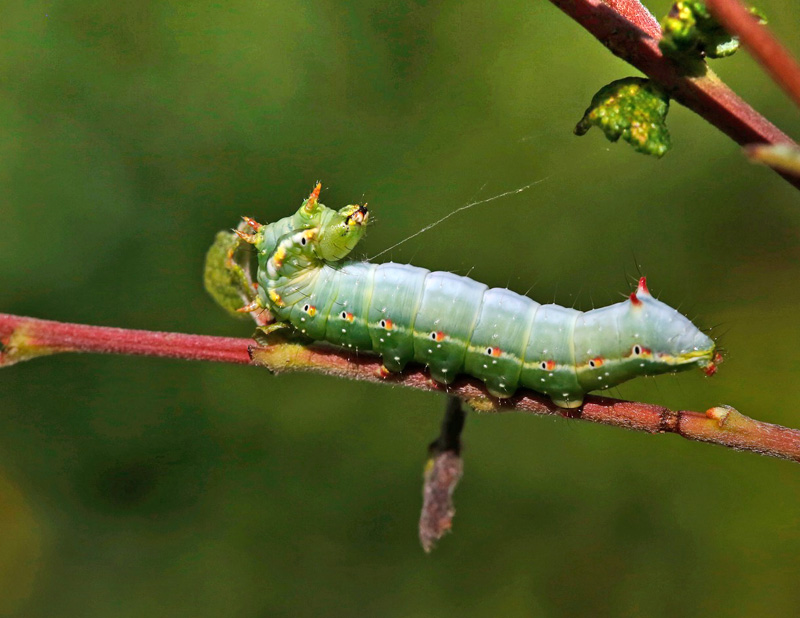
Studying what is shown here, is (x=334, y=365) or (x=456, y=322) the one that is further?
(x=456, y=322)

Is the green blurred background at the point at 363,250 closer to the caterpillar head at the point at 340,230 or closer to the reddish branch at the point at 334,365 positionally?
the caterpillar head at the point at 340,230

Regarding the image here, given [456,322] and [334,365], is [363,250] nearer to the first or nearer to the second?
[456,322]

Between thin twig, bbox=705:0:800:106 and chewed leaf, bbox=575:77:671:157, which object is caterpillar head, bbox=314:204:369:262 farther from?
thin twig, bbox=705:0:800:106

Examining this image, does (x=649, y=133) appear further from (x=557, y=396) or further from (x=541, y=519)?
(x=541, y=519)

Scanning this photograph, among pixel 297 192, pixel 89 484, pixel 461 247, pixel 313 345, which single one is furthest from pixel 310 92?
pixel 313 345

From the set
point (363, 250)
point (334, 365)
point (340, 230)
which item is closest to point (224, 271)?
point (340, 230)

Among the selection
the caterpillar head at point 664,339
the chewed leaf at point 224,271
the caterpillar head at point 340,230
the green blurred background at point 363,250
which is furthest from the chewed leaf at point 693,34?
the green blurred background at point 363,250

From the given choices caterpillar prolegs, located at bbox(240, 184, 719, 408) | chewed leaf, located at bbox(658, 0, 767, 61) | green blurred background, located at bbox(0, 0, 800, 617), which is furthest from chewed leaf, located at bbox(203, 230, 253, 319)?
green blurred background, located at bbox(0, 0, 800, 617)
